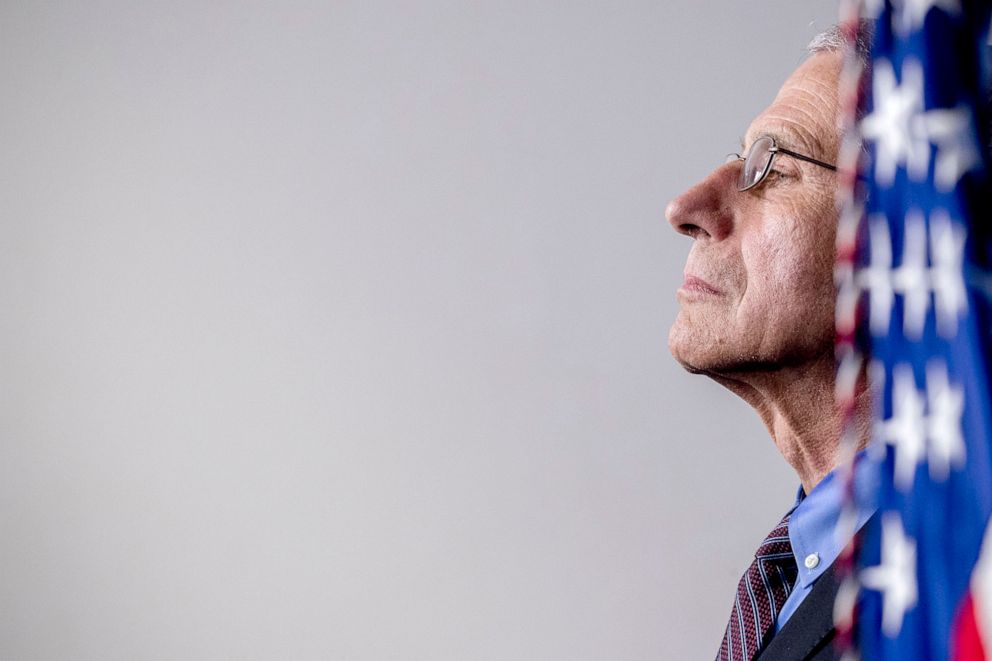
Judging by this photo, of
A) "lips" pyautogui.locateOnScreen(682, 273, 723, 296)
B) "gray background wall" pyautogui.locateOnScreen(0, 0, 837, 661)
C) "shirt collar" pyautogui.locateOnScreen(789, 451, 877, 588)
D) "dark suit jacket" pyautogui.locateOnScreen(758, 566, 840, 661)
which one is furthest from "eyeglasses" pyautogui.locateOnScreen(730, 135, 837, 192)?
"gray background wall" pyautogui.locateOnScreen(0, 0, 837, 661)

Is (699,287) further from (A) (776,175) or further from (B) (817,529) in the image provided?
(B) (817,529)

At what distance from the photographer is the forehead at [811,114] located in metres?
1.01

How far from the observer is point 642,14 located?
1793 mm

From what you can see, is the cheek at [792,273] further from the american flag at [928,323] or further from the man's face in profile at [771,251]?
the american flag at [928,323]

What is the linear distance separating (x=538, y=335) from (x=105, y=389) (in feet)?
2.84

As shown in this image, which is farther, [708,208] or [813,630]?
[708,208]

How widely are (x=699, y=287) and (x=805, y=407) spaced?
19 centimetres

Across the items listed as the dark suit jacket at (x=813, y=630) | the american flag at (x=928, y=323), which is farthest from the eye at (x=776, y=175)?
the american flag at (x=928, y=323)

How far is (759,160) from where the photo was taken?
105cm

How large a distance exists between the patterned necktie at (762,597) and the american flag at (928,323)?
69 cm

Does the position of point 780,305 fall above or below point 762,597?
above

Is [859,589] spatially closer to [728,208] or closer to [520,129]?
[728,208]

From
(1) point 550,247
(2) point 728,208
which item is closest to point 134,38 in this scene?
(1) point 550,247

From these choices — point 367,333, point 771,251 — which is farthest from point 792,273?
point 367,333
